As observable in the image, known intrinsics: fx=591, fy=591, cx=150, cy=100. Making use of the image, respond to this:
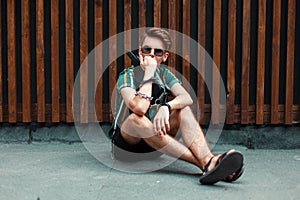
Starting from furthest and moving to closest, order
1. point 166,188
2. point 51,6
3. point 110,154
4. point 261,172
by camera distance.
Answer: point 51,6
point 110,154
point 261,172
point 166,188

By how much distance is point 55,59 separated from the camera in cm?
607

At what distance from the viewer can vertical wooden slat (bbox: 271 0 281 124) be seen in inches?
234

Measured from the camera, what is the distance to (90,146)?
19.8 ft

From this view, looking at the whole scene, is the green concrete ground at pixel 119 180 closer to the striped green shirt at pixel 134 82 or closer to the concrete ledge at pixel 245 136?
the concrete ledge at pixel 245 136

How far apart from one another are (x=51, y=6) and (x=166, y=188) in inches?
100

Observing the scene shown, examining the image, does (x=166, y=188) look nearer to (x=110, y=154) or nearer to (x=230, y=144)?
(x=110, y=154)

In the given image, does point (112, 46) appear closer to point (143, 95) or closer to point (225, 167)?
point (143, 95)

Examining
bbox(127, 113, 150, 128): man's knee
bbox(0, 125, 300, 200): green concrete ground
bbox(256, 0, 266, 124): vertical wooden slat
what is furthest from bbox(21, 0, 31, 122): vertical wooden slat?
bbox(256, 0, 266, 124): vertical wooden slat

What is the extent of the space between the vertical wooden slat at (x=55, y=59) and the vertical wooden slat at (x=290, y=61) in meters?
2.34

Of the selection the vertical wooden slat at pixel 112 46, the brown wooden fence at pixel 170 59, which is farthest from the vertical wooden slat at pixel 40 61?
the vertical wooden slat at pixel 112 46

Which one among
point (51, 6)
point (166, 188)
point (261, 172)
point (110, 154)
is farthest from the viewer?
point (51, 6)

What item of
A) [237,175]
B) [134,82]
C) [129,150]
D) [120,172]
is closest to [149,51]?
[134,82]

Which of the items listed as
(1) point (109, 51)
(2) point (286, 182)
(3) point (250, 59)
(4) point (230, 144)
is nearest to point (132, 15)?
(1) point (109, 51)

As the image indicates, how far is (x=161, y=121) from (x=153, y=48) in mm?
655
